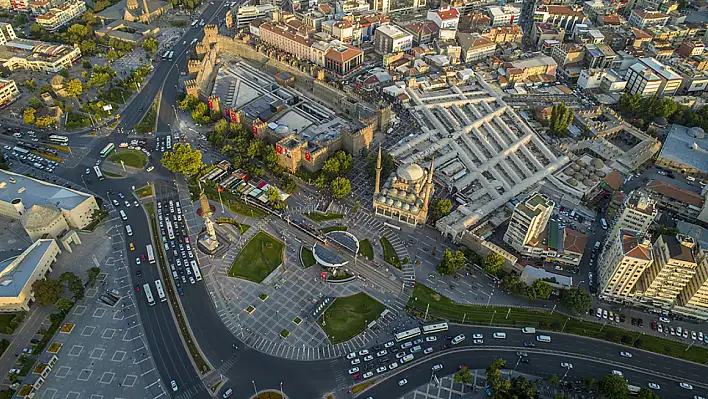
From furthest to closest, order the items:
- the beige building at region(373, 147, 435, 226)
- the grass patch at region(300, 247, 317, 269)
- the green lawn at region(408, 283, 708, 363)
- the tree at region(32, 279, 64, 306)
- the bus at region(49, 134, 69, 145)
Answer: the bus at region(49, 134, 69, 145) → the beige building at region(373, 147, 435, 226) → the grass patch at region(300, 247, 317, 269) → the tree at region(32, 279, 64, 306) → the green lawn at region(408, 283, 708, 363)

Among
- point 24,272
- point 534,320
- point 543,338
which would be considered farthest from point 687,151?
point 24,272

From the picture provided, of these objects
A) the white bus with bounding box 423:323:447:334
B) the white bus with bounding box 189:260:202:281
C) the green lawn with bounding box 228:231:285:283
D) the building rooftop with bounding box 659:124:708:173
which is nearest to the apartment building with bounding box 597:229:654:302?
the white bus with bounding box 423:323:447:334

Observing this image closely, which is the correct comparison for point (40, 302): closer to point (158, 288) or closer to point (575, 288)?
point (158, 288)

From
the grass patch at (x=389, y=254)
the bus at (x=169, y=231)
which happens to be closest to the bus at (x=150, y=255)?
the bus at (x=169, y=231)

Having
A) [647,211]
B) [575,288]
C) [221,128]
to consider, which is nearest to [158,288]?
[221,128]

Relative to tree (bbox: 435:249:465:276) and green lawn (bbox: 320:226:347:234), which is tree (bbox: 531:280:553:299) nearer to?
tree (bbox: 435:249:465:276)

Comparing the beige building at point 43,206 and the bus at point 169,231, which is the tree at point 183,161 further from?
Result: the beige building at point 43,206
